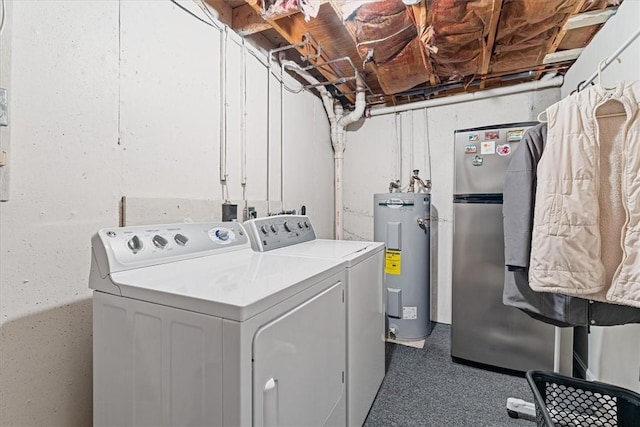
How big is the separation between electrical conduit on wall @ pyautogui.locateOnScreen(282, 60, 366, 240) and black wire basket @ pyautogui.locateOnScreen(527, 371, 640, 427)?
214 centimetres

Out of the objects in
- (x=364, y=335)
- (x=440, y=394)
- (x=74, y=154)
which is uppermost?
(x=74, y=154)

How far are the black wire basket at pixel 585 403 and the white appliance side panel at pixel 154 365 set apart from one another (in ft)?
4.03

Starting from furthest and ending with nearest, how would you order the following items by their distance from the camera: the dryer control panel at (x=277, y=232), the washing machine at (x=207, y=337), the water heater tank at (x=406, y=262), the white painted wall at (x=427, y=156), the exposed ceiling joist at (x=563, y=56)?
the white painted wall at (x=427, y=156) → the water heater tank at (x=406, y=262) → the exposed ceiling joist at (x=563, y=56) → the dryer control panel at (x=277, y=232) → the washing machine at (x=207, y=337)

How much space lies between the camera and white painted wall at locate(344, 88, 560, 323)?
9.34 ft

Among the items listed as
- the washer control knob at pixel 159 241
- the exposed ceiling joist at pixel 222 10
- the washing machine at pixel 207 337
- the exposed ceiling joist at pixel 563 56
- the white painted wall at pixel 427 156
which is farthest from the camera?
the white painted wall at pixel 427 156

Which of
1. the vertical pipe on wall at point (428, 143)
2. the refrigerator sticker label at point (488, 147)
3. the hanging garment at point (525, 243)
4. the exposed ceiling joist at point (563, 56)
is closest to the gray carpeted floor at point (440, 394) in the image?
the hanging garment at point (525, 243)

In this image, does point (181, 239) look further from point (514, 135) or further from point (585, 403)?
point (514, 135)

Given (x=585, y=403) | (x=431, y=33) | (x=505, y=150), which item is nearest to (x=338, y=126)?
(x=431, y=33)

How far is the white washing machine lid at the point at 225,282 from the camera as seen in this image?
749mm

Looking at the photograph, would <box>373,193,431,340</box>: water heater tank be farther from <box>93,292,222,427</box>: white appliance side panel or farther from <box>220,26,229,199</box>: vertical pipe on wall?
<box>93,292,222,427</box>: white appliance side panel

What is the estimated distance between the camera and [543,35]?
6.75 feet

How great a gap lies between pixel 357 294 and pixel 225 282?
727mm

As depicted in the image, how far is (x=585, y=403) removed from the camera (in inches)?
54.0

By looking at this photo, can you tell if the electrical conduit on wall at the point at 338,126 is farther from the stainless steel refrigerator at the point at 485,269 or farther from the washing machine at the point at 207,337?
the washing machine at the point at 207,337
